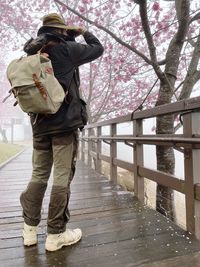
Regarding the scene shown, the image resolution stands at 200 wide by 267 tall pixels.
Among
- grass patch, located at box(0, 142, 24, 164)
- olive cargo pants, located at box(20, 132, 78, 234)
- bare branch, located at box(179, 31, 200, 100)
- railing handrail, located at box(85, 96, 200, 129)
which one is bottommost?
grass patch, located at box(0, 142, 24, 164)

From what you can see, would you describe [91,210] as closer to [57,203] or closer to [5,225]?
[5,225]

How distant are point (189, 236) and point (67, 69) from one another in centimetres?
153

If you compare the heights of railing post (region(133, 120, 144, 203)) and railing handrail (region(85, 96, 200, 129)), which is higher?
railing handrail (region(85, 96, 200, 129))

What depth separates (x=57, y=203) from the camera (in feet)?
6.88

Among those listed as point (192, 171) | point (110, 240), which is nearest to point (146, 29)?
point (192, 171)

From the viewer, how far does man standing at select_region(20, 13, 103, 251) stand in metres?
2.04

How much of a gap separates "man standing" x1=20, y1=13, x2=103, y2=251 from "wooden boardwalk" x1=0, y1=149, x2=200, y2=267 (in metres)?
0.13

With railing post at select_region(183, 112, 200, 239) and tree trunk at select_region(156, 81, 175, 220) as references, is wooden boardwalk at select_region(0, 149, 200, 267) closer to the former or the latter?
railing post at select_region(183, 112, 200, 239)

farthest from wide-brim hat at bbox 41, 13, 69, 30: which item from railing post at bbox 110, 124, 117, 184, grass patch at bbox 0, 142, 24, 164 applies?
grass patch at bbox 0, 142, 24, 164

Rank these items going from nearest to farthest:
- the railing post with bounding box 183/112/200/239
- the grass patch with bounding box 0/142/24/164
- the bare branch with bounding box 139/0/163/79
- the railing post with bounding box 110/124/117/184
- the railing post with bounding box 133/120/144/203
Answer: the railing post with bounding box 183/112/200/239
the bare branch with bounding box 139/0/163/79
the railing post with bounding box 133/120/144/203
the railing post with bounding box 110/124/117/184
the grass patch with bounding box 0/142/24/164

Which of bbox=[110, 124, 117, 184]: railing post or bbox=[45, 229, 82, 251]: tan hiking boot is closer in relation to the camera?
bbox=[45, 229, 82, 251]: tan hiking boot

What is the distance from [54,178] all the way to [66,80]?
692 mm

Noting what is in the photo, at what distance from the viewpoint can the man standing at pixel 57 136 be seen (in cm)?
204

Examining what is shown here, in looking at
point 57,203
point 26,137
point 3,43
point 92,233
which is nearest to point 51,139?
point 57,203
